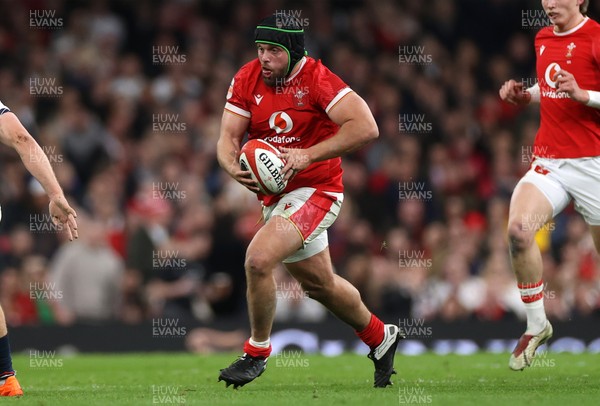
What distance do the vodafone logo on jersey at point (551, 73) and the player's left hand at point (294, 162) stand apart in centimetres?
202

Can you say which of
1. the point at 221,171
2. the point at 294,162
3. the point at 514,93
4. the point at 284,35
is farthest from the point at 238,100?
the point at 221,171

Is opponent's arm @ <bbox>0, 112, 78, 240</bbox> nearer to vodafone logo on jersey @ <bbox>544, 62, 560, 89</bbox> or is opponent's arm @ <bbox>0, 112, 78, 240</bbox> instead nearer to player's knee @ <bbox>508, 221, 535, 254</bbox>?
player's knee @ <bbox>508, 221, 535, 254</bbox>

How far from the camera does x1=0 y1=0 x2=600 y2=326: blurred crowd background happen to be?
14188 millimetres

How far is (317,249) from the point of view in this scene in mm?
8508

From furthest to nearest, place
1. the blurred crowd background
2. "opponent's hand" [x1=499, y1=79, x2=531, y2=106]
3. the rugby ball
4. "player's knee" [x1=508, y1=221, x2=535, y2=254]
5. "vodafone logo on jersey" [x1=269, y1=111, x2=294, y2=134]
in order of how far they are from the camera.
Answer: the blurred crowd background, "opponent's hand" [x1=499, y1=79, x2=531, y2=106], "player's knee" [x1=508, y1=221, x2=535, y2=254], "vodafone logo on jersey" [x1=269, y1=111, x2=294, y2=134], the rugby ball

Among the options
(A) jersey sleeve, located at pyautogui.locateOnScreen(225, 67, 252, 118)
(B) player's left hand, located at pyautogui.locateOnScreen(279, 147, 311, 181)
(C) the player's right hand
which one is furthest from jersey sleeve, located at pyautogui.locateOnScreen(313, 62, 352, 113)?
(C) the player's right hand

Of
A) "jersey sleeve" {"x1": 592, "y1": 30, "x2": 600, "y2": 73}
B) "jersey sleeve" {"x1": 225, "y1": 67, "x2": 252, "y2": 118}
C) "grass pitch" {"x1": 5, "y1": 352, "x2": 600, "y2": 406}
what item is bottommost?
"grass pitch" {"x1": 5, "y1": 352, "x2": 600, "y2": 406}

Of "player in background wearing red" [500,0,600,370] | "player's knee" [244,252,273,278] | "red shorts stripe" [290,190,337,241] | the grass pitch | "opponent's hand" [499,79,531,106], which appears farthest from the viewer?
"opponent's hand" [499,79,531,106]

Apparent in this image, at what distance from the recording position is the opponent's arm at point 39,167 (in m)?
7.54

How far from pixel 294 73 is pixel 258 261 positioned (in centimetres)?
142

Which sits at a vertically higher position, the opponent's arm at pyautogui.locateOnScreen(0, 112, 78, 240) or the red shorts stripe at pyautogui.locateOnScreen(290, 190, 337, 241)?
the opponent's arm at pyautogui.locateOnScreen(0, 112, 78, 240)

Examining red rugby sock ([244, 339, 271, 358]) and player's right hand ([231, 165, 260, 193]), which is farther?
red rugby sock ([244, 339, 271, 358])

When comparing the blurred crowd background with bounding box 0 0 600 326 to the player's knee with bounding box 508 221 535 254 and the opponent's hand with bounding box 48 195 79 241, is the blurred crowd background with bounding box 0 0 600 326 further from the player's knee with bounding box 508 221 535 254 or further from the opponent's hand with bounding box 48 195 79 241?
the opponent's hand with bounding box 48 195 79 241

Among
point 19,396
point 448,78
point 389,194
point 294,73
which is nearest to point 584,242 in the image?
point 389,194
